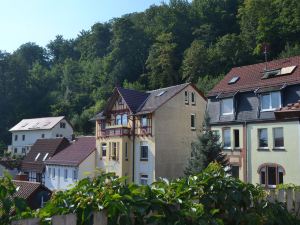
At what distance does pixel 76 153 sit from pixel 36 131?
2857cm

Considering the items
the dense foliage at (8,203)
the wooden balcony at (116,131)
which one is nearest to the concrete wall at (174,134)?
the wooden balcony at (116,131)

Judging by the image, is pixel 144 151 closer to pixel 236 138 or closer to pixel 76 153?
pixel 236 138

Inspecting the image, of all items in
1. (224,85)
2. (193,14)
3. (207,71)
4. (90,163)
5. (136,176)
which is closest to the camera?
(224,85)

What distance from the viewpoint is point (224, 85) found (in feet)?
103

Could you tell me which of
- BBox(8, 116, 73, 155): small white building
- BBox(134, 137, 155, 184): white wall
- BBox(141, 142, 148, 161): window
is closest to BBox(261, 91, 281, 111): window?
BBox(134, 137, 155, 184): white wall

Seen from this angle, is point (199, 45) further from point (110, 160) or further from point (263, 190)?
point (263, 190)

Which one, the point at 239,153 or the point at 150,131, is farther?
the point at 150,131

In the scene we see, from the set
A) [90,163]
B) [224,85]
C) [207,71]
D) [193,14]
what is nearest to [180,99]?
[224,85]

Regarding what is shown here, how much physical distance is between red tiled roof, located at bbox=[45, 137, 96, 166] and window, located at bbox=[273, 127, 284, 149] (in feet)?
64.4

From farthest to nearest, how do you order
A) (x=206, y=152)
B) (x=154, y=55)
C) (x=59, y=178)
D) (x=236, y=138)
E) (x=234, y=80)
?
(x=154, y=55) → (x=59, y=178) → (x=234, y=80) → (x=236, y=138) → (x=206, y=152)

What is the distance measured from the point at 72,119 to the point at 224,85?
48051 mm

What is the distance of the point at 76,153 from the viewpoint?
41938mm

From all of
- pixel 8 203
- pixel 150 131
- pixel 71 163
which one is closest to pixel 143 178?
pixel 150 131

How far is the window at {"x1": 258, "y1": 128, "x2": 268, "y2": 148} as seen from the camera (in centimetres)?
2712
